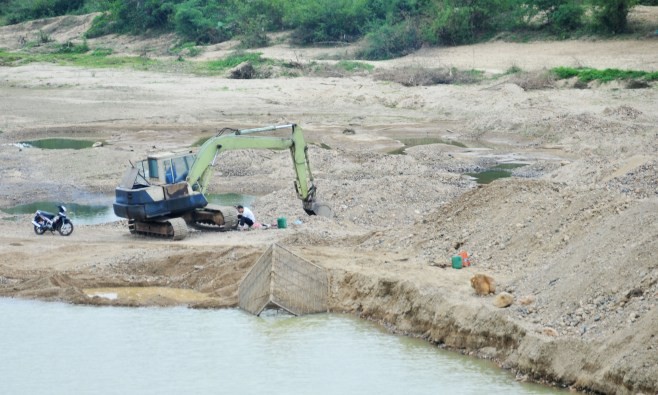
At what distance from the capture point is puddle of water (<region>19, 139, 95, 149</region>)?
40.1 m

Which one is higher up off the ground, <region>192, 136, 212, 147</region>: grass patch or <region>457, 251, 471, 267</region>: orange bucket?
<region>457, 251, 471, 267</region>: orange bucket

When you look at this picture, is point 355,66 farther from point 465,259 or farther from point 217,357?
point 217,357

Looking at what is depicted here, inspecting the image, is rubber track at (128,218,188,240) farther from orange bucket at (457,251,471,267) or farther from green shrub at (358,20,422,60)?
green shrub at (358,20,422,60)

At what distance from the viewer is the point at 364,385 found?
51.6 ft

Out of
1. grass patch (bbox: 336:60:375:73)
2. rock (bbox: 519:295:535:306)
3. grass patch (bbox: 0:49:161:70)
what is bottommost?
grass patch (bbox: 336:60:375:73)

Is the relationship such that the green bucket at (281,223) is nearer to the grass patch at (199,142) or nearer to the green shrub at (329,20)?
the grass patch at (199,142)

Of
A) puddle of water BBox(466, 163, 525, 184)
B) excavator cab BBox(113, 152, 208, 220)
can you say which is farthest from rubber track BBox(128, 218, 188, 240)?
puddle of water BBox(466, 163, 525, 184)

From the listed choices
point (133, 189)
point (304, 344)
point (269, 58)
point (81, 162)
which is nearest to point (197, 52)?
point (269, 58)

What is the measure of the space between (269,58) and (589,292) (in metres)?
42.7

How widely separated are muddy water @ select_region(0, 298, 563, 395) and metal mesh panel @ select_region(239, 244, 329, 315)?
301 millimetres

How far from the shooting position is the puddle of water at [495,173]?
107 ft

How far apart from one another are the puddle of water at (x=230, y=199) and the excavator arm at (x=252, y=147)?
4835mm

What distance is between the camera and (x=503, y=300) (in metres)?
16.6

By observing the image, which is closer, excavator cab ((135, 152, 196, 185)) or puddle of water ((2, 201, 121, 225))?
excavator cab ((135, 152, 196, 185))
